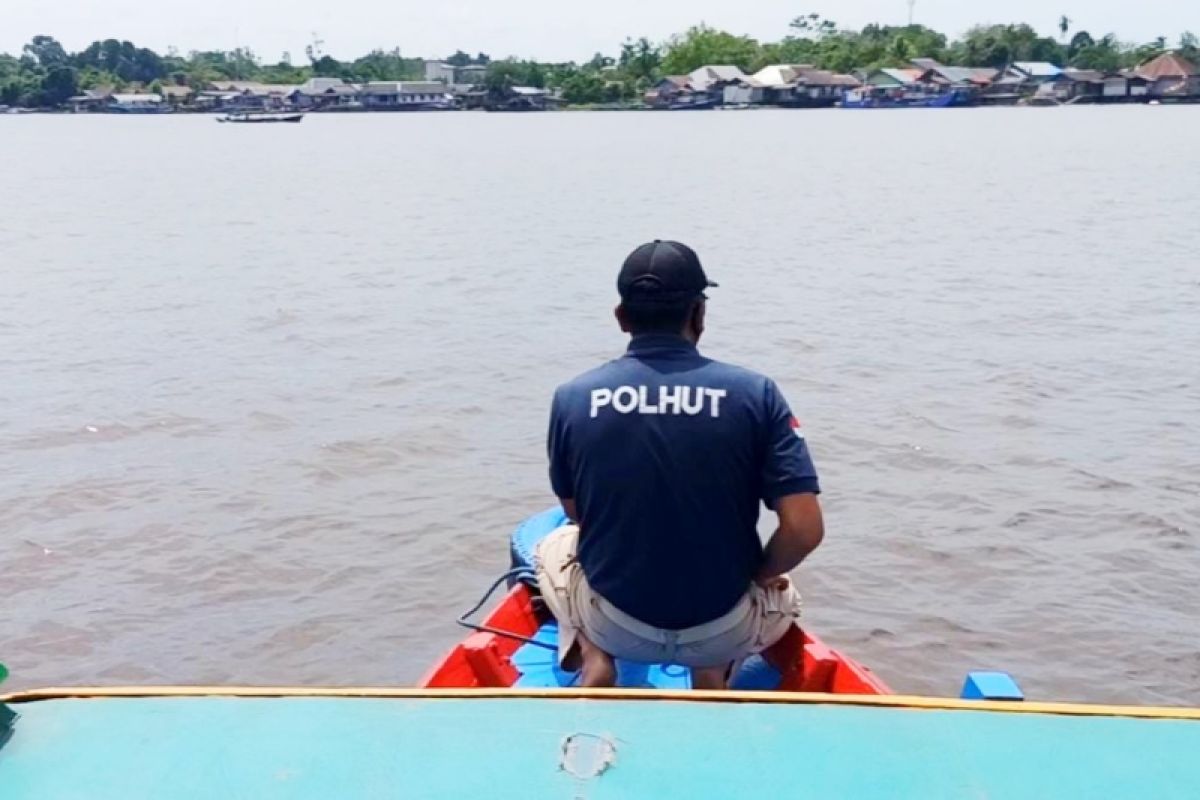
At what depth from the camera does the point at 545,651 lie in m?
5.40

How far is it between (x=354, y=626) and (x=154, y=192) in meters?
33.6

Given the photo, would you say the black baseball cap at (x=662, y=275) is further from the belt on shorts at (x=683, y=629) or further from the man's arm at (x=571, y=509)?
the belt on shorts at (x=683, y=629)

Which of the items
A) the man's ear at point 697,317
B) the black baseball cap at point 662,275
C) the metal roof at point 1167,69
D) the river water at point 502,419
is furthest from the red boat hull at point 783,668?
the metal roof at point 1167,69

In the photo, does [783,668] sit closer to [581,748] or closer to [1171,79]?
[581,748]

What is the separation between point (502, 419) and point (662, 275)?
29.9 feet

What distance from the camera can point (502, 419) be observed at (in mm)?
12984

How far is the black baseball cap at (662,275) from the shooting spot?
3.94m

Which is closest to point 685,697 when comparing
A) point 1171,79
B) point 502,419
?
point 502,419

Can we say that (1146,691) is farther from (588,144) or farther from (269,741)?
(588,144)

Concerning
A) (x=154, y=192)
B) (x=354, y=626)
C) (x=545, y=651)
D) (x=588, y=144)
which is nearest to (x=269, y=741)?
(x=545, y=651)

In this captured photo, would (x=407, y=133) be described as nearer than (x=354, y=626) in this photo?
No

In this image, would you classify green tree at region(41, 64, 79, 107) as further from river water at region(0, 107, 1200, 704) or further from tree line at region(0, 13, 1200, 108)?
river water at region(0, 107, 1200, 704)

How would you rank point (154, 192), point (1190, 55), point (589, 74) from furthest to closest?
point (589, 74), point (1190, 55), point (154, 192)

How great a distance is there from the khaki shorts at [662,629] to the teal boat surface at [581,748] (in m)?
0.72
